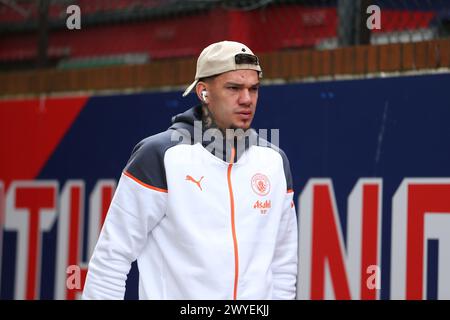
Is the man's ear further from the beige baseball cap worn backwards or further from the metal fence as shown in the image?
the metal fence

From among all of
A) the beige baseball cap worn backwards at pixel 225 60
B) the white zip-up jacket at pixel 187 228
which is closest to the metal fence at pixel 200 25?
the beige baseball cap worn backwards at pixel 225 60

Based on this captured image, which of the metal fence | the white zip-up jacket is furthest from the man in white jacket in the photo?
the metal fence

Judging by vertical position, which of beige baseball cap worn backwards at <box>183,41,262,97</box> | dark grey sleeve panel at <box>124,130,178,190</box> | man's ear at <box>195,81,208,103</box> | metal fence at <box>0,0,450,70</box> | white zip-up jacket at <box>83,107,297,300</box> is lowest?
white zip-up jacket at <box>83,107,297,300</box>

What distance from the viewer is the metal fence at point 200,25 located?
5.92m

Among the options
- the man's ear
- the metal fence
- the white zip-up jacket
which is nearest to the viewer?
the white zip-up jacket

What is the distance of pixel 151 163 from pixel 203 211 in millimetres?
268

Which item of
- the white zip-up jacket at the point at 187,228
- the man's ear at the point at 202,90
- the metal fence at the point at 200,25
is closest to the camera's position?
the white zip-up jacket at the point at 187,228

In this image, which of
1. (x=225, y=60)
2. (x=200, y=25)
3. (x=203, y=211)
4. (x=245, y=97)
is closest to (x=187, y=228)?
(x=203, y=211)

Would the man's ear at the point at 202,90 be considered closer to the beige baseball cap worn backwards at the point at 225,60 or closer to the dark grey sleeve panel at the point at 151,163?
the beige baseball cap worn backwards at the point at 225,60

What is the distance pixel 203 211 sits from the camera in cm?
378

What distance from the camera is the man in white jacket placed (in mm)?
3766
